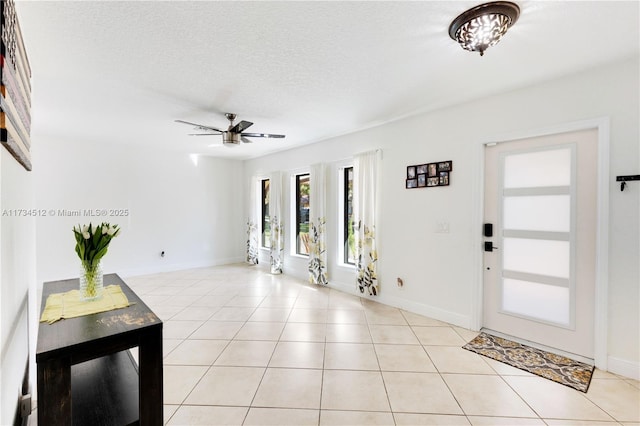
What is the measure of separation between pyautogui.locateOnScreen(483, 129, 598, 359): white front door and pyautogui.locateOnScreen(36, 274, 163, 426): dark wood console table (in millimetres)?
3106

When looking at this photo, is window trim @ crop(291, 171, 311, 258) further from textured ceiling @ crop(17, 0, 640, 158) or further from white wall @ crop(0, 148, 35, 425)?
white wall @ crop(0, 148, 35, 425)

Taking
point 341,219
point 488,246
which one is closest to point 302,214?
point 341,219

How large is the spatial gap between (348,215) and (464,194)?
1.95 m

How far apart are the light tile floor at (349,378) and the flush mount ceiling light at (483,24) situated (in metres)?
2.45

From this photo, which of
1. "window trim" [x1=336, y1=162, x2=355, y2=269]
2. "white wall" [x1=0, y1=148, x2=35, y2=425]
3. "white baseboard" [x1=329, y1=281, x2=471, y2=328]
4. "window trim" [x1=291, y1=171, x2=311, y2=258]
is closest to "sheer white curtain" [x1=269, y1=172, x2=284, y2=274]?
"window trim" [x1=291, y1=171, x2=311, y2=258]

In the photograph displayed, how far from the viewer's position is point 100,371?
182cm

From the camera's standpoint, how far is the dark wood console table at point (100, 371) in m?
1.18

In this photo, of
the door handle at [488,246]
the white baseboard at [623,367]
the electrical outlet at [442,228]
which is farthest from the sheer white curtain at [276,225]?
the white baseboard at [623,367]

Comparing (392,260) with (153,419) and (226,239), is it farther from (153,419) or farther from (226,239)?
(226,239)

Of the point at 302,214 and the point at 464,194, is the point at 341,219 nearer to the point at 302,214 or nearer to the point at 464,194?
the point at 302,214

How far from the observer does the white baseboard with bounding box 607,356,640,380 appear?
2.19m

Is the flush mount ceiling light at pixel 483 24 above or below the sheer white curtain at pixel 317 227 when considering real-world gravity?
above

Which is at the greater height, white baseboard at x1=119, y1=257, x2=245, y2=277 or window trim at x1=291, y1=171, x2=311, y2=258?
window trim at x1=291, y1=171, x2=311, y2=258

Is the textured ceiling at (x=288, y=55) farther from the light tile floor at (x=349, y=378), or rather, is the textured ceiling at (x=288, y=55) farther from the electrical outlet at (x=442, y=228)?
the light tile floor at (x=349, y=378)
